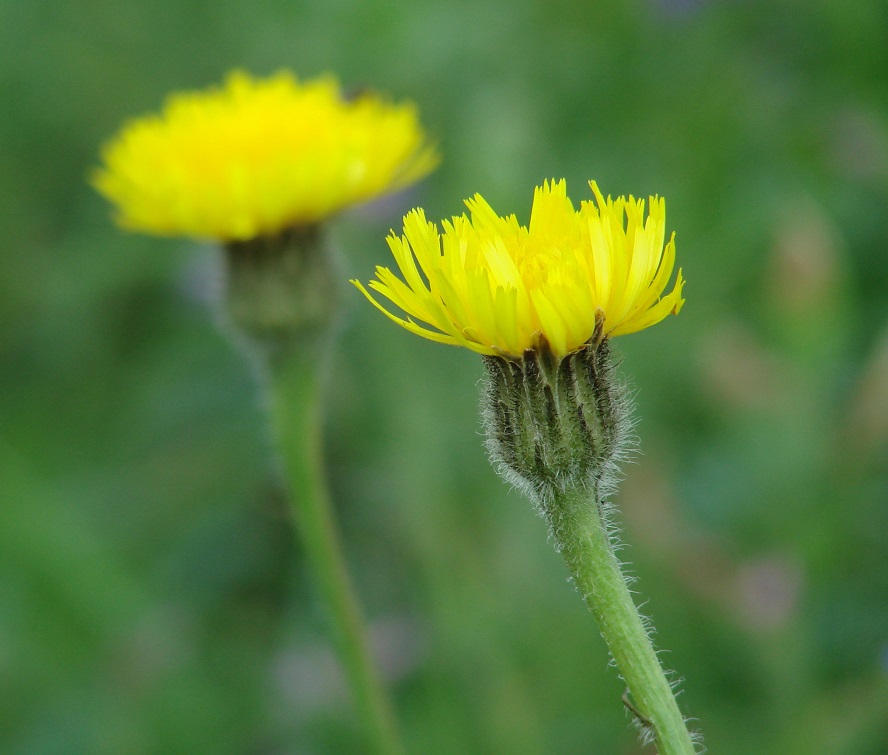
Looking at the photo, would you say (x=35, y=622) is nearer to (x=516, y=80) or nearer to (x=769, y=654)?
(x=769, y=654)

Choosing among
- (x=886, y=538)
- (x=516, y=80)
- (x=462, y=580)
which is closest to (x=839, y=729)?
(x=886, y=538)

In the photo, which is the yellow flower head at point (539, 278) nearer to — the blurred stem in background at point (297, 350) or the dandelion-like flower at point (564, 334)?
the dandelion-like flower at point (564, 334)

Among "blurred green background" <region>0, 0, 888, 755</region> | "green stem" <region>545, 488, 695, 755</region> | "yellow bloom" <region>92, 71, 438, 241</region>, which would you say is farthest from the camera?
"blurred green background" <region>0, 0, 888, 755</region>

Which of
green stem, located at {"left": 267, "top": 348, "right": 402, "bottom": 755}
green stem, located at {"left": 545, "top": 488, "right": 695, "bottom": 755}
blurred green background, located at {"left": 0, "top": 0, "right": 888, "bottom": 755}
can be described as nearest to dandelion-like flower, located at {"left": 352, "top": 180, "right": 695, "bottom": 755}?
green stem, located at {"left": 545, "top": 488, "right": 695, "bottom": 755}

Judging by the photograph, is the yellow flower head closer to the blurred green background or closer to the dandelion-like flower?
the dandelion-like flower

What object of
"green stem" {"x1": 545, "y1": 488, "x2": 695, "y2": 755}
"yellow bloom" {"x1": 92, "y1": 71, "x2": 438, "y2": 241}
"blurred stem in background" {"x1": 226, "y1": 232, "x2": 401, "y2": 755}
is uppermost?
"yellow bloom" {"x1": 92, "y1": 71, "x2": 438, "y2": 241}

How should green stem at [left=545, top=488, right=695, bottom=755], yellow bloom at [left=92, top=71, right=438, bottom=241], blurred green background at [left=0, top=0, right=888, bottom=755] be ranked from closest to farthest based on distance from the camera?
green stem at [left=545, top=488, right=695, bottom=755] < yellow bloom at [left=92, top=71, right=438, bottom=241] < blurred green background at [left=0, top=0, right=888, bottom=755]
